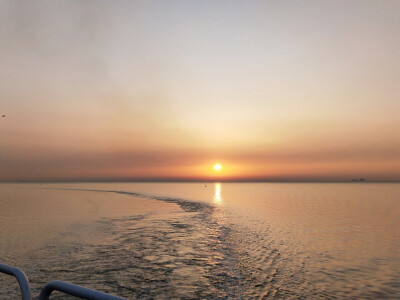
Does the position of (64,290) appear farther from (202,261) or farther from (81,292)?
(202,261)

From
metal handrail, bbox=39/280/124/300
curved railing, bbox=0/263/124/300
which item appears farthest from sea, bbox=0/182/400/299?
metal handrail, bbox=39/280/124/300

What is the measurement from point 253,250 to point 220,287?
27.2ft

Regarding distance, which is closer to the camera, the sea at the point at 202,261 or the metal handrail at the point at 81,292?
the metal handrail at the point at 81,292

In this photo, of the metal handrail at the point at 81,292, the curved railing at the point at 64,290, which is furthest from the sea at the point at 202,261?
the metal handrail at the point at 81,292

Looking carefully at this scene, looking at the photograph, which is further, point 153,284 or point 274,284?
point 274,284

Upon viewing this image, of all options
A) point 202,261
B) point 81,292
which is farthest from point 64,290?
point 202,261

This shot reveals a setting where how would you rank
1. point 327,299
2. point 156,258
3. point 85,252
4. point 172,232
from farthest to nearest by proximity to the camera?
point 172,232 < point 85,252 < point 156,258 < point 327,299

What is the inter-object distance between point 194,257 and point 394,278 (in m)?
10.4

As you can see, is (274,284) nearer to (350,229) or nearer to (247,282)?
(247,282)

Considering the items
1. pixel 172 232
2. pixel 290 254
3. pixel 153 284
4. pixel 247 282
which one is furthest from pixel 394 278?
pixel 172 232

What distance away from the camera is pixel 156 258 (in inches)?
666

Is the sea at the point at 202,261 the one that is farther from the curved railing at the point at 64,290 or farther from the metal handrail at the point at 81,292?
the metal handrail at the point at 81,292

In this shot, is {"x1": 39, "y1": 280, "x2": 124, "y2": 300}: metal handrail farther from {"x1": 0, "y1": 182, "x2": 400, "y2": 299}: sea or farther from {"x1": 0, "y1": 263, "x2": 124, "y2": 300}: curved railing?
{"x1": 0, "y1": 182, "x2": 400, "y2": 299}: sea

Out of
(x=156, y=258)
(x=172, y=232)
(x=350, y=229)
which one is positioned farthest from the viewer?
(x=350, y=229)
